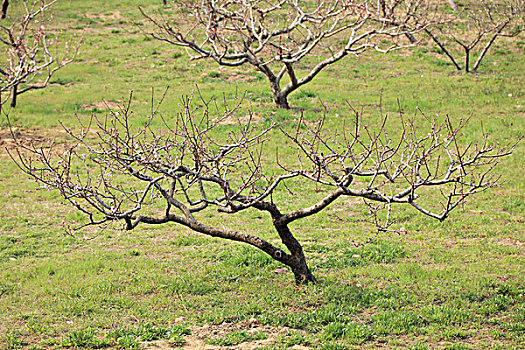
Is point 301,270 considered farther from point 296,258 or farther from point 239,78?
point 239,78

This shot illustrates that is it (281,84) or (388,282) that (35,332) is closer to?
(388,282)

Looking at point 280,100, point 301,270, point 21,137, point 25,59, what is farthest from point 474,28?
point 301,270

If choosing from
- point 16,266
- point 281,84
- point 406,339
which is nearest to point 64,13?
point 281,84

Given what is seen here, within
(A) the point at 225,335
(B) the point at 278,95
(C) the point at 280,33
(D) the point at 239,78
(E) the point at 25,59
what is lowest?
(A) the point at 225,335

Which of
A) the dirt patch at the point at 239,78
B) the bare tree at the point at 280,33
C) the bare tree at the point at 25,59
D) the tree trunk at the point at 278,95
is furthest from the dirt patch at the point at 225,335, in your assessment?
the dirt patch at the point at 239,78

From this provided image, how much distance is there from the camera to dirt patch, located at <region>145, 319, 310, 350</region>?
685cm

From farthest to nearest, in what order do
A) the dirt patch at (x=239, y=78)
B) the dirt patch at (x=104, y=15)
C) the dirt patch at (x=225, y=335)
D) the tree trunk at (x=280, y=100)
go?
the dirt patch at (x=104, y=15) < the dirt patch at (x=239, y=78) < the tree trunk at (x=280, y=100) < the dirt patch at (x=225, y=335)

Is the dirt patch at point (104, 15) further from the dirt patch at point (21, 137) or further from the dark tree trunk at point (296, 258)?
the dark tree trunk at point (296, 258)

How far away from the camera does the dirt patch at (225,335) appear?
6.85m

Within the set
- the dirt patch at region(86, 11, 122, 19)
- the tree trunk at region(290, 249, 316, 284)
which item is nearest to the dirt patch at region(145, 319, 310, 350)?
the tree trunk at region(290, 249, 316, 284)

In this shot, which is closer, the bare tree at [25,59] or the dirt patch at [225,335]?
the dirt patch at [225,335]

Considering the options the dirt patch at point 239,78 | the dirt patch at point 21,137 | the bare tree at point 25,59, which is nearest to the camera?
the bare tree at point 25,59

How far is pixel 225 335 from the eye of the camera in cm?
711

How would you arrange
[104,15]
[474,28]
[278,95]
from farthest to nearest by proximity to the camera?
[104,15], [474,28], [278,95]
